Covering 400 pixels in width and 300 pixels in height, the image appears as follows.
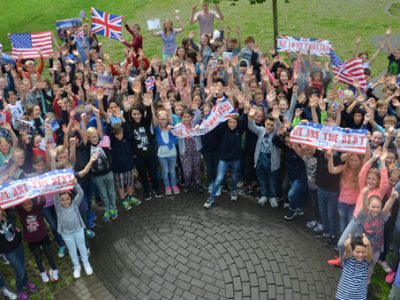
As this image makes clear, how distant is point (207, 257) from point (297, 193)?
2.09m

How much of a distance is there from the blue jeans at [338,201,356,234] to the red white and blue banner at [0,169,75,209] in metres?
4.51

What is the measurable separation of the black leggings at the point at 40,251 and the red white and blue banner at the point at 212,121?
10.5 feet

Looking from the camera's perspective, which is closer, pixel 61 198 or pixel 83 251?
pixel 61 198

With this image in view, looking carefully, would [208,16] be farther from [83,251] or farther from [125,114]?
[83,251]

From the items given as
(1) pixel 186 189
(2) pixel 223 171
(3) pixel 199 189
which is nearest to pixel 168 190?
(1) pixel 186 189

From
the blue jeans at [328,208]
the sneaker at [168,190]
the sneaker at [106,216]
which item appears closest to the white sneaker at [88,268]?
the sneaker at [106,216]

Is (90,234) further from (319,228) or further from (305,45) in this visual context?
(305,45)

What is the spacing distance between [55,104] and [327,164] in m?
6.52

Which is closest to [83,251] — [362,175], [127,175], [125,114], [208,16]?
[127,175]

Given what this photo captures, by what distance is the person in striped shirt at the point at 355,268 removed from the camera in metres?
5.59

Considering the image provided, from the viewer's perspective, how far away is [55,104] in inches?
391

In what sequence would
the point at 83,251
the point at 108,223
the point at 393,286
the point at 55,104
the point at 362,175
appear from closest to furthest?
1. the point at 393,286
2. the point at 362,175
3. the point at 83,251
4. the point at 108,223
5. the point at 55,104

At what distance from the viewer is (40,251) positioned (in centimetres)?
703

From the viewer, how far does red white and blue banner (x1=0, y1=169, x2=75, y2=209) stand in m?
6.32
